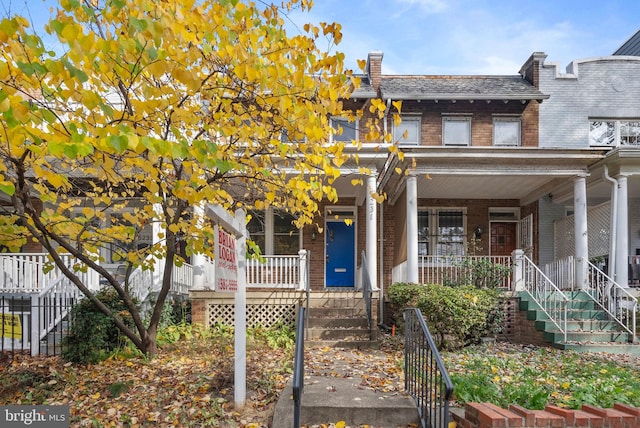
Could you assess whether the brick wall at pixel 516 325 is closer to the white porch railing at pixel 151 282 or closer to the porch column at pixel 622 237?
the porch column at pixel 622 237

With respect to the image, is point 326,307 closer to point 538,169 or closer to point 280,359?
point 280,359

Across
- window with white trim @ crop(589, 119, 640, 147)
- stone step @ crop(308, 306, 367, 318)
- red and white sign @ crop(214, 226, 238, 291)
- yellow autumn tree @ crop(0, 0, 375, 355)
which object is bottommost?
stone step @ crop(308, 306, 367, 318)

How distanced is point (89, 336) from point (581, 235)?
1016 centimetres

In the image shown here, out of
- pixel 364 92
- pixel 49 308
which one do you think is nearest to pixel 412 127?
pixel 364 92

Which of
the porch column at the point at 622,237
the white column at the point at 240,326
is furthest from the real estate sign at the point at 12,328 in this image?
the porch column at the point at 622,237

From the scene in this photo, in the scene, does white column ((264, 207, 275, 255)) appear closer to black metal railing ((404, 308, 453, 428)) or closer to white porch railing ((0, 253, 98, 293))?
white porch railing ((0, 253, 98, 293))

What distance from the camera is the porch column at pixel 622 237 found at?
10.3m

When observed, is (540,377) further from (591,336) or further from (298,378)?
(298,378)

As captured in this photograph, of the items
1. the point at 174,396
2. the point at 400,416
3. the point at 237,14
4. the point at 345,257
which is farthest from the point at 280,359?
the point at 345,257

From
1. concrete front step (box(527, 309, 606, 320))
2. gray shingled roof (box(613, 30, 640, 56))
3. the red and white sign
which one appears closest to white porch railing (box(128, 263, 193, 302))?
the red and white sign

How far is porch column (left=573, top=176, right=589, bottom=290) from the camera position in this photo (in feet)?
33.6

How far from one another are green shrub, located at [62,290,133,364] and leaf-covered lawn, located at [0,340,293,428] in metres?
0.18

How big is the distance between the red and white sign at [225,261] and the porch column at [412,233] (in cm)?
606

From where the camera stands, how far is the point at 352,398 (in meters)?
4.97
